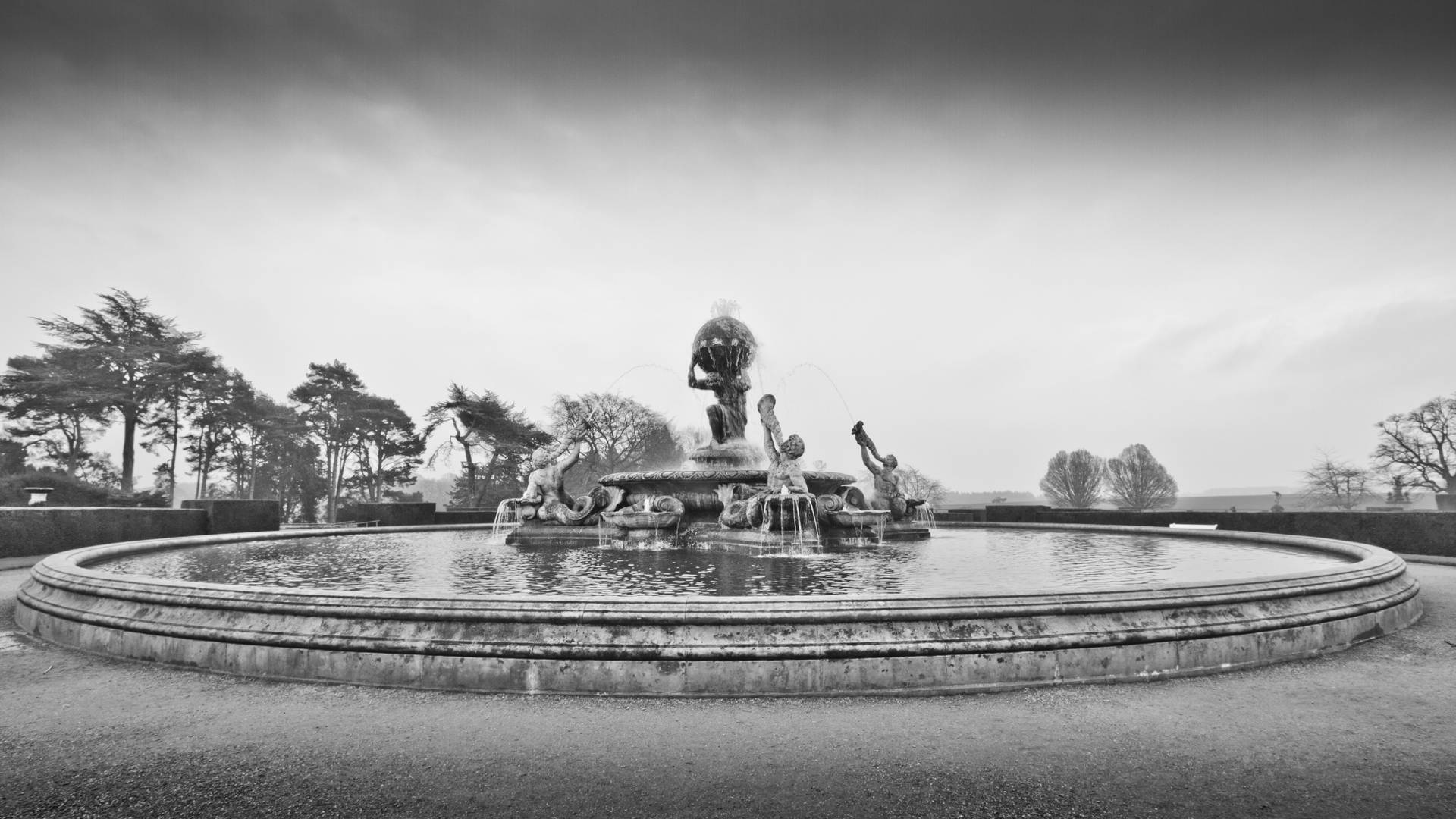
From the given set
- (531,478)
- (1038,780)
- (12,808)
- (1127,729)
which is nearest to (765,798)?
(1038,780)

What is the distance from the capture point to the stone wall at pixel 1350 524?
44.0 ft

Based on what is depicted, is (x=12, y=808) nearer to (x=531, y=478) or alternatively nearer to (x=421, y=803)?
(x=421, y=803)

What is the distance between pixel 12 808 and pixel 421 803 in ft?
5.77

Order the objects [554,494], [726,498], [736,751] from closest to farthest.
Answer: [736,751]
[726,498]
[554,494]

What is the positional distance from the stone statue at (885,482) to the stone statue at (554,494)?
228 inches

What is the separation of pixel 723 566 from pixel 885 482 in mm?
6681

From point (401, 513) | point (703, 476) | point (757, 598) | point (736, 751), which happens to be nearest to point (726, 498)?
point (703, 476)

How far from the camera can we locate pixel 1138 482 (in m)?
60.1

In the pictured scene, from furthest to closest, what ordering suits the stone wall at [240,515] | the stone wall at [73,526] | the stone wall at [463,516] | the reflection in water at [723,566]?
the stone wall at [463,516] < the stone wall at [240,515] < the stone wall at [73,526] < the reflection in water at [723,566]

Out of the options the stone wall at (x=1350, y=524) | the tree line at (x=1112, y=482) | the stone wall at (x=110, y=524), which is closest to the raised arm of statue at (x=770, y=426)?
the stone wall at (x=1350, y=524)

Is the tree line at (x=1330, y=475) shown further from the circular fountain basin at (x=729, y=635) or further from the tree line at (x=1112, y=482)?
the circular fountain basin at (x=729, y=635)

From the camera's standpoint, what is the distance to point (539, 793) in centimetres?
304

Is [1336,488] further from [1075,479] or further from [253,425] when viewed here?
[253,425]

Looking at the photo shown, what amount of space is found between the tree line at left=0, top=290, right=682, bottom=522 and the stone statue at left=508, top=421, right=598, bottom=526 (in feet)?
101
